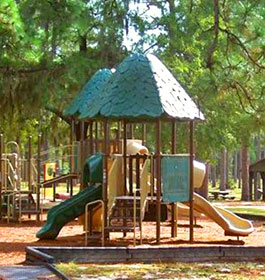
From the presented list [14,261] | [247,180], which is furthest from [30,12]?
[247,180]

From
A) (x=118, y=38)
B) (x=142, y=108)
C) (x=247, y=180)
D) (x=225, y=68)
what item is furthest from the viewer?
(x=247, y=180)

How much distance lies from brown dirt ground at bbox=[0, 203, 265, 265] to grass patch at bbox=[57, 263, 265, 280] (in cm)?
130

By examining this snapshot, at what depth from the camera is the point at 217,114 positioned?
3244 cm

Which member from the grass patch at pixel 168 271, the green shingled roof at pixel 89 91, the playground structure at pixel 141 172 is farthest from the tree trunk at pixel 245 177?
the grass patch at pixel 168 271

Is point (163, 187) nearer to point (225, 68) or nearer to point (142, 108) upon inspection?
point (142, 108)

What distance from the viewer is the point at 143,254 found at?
38.0 feet

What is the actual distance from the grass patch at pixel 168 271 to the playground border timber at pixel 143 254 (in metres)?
0.34

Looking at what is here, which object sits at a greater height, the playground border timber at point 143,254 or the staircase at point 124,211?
the staircase at point 124,211

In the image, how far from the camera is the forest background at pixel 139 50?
57.3 ft

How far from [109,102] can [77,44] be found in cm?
1208

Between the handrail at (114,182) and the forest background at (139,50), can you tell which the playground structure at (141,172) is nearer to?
the handrail at (114,182)

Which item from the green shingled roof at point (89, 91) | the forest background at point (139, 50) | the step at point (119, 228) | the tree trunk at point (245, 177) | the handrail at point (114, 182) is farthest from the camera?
the tree trunk at point (245, 177)

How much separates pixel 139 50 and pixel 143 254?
15.0 m

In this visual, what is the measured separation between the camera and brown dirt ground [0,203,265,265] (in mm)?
13288
